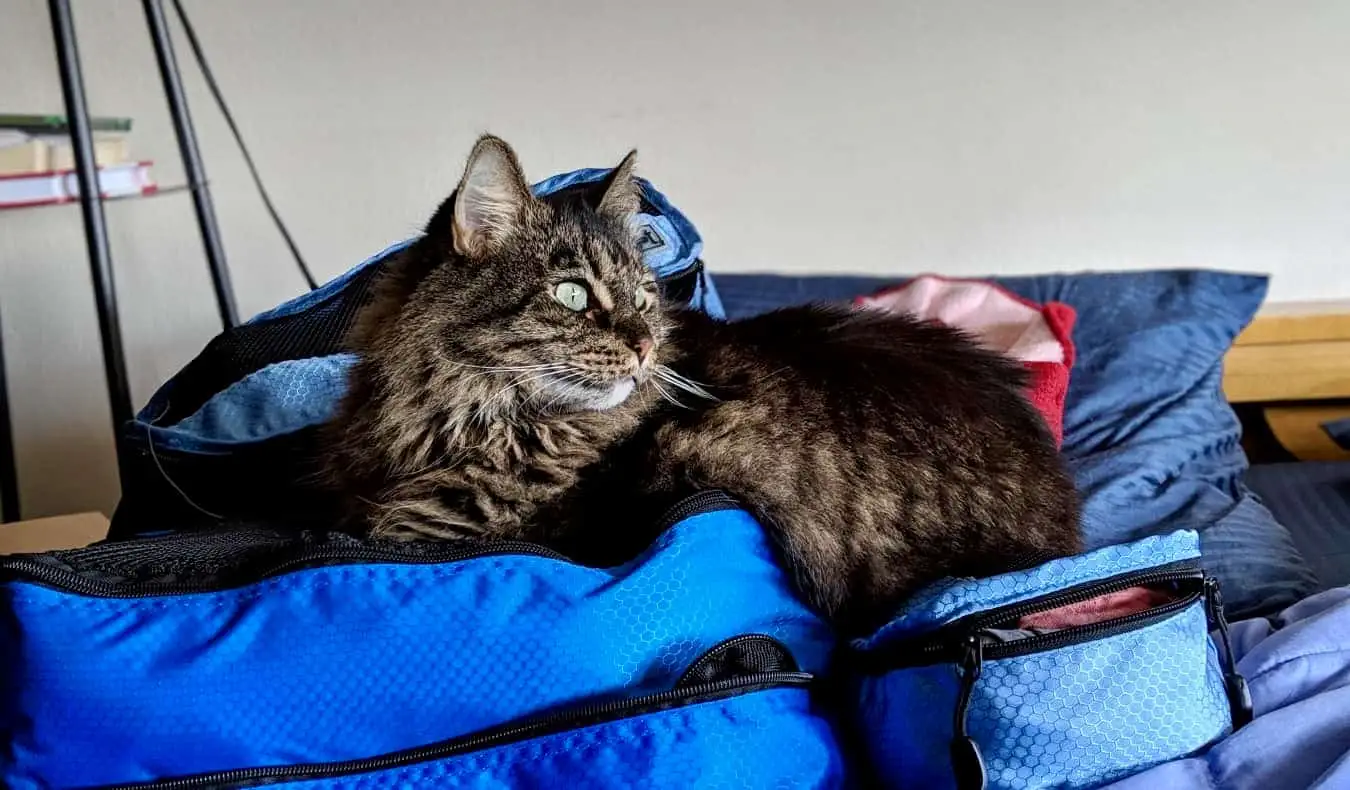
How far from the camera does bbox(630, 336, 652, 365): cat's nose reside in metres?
0.92

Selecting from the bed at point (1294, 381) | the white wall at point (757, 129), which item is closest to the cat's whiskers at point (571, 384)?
the white wall at point (757, 129)

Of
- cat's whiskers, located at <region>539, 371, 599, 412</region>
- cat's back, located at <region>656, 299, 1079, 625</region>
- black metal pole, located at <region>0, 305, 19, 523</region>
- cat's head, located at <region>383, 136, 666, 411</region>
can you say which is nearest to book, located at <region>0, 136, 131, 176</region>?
black metal pole, located at <region>0, 305, 19, 523</region>

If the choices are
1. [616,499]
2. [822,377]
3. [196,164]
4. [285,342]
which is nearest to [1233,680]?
[822,377]

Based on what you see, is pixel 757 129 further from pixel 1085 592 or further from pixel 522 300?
pixel 1085 592

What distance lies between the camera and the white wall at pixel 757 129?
1.84 m

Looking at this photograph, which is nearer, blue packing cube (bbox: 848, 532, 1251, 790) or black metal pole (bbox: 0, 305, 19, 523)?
blue packing cube (bbox: 848, 532, 1251, 790)

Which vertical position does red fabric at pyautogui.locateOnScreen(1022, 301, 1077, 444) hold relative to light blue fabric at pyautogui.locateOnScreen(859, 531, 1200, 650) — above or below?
above

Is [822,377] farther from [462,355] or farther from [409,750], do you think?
[409,750]

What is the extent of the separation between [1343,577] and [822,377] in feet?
2.86

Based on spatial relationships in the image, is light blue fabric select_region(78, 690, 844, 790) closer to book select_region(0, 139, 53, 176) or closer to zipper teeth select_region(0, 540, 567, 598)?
zipper teeth select_region(0, 540, 567, 598)

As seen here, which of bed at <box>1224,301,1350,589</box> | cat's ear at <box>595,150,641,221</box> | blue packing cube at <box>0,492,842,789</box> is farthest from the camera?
bed at <box>1224,301,1350,589</box>

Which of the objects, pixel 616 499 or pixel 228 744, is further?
pixel 616 499

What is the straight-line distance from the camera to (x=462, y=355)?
0.89m

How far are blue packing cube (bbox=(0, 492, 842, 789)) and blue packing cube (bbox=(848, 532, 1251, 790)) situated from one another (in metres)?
0.09
